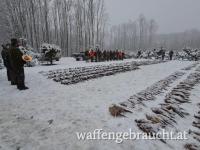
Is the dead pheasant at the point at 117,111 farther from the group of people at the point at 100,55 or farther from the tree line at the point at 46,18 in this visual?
the tree line at the point at 46,18

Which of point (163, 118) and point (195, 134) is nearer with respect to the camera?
point (195, 134)

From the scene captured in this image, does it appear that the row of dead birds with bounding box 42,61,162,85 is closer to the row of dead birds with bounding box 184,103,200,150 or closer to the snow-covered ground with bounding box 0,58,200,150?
the snow-covered ground with bounding box 0,58,200,150

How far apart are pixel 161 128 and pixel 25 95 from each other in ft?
15.0

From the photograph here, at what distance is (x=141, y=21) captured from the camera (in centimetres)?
7356

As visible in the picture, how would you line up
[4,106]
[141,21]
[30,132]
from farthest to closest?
[141,21] < [4,106] < [30,132]

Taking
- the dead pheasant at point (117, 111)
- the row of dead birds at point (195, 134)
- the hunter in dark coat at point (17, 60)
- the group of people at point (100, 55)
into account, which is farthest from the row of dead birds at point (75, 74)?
the group of people at point (100, 55)

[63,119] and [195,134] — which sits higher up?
[63,119]

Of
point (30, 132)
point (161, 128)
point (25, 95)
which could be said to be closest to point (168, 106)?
point (161, 128)

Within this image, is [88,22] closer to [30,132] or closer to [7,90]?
[7,90]

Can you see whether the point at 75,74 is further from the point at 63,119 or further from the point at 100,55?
the point at 100,55

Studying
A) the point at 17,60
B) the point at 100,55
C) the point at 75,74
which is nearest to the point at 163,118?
the point at 17,60

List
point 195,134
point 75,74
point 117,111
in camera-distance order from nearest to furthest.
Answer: point 195,134 < point 117,111 < point 75,74

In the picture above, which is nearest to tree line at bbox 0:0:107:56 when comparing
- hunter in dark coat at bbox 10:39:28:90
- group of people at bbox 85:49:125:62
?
group of people at bbox 85:49:125:62

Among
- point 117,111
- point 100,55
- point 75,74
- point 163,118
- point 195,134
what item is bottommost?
point 195,134
